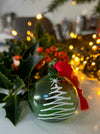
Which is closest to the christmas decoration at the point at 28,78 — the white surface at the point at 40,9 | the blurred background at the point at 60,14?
the blurred background at the point at 60,14

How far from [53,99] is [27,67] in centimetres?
14

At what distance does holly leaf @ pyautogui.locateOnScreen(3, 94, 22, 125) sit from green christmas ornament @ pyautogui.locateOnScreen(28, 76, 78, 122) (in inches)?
1.6

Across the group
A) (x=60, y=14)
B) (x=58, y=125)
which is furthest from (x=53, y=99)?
(x=60, y=14)

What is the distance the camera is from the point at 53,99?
0.92ft

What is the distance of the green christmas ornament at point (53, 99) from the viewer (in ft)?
0.92

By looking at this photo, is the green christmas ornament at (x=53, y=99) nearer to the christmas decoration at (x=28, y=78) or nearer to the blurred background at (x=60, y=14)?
the christmas decoration at (x=28, y=78)

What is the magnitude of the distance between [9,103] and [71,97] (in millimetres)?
144

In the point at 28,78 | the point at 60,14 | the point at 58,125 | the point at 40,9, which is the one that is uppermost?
the point at 40,9

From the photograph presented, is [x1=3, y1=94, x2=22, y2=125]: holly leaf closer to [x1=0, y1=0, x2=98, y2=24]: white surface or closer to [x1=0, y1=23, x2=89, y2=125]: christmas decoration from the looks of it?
[x1=0, y1=23, x2=89, y2=125]: christmas decoration

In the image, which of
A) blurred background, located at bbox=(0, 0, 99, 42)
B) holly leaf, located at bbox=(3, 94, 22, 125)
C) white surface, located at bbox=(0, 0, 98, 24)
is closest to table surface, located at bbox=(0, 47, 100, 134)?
holly leaf, located at bbox=(3, 94, 22, 125)

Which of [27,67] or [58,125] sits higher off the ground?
[27,67]

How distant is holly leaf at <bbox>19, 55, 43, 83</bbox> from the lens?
36 centimetres

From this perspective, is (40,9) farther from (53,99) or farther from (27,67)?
(53,99)

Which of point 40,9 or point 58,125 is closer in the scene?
point 58,125
